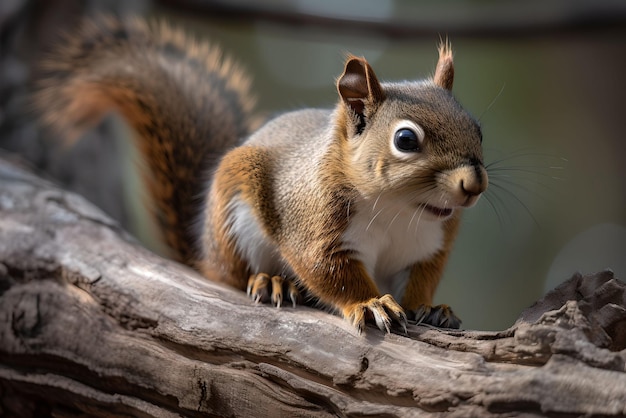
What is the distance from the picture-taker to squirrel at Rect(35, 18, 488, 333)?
156 centimetres

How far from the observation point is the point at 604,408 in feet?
3.65

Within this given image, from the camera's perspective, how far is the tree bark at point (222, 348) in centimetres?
124

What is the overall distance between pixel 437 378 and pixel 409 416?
0.30 ft

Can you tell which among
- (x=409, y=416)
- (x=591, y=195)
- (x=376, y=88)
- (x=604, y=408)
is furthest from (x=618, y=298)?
Answer: (x=591, y=195)

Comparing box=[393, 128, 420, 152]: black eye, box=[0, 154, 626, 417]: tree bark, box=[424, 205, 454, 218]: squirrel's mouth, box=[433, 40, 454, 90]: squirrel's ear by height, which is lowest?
box=[0, 154, 626, 417]: tree bark

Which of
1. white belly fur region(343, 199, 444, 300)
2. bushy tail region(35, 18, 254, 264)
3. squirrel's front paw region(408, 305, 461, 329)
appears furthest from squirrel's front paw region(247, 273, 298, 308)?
bushy tail region(35, 18, 254, 264)

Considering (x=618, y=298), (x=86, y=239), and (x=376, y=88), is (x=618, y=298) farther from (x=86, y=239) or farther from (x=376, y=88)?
(x=86, y=239)

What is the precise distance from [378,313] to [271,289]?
0.36m

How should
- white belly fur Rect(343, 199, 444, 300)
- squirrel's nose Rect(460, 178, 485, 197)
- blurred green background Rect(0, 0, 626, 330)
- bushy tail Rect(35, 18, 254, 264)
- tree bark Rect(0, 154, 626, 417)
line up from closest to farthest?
tree bark Rect(0, 154, 626, 417)
squirrel's nose Rect(460, 178, 485, 197)
white belly fur Rect(343, 199, 444, 300)
bushy tail Rect(35, 18, 254, 264)
blurred green background Rect(0, 0, 626, 330)

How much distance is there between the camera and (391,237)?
1.75 metres

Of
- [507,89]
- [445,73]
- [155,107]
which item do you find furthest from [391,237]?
[507,89]

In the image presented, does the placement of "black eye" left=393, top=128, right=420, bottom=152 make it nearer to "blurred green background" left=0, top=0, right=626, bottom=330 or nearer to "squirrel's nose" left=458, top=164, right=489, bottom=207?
"squirrel's nose" left=458, top=164, right=489, bottom=207

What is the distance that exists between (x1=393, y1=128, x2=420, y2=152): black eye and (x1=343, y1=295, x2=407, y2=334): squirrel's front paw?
14.2 inches

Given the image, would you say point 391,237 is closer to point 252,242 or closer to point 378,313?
point 378,313
